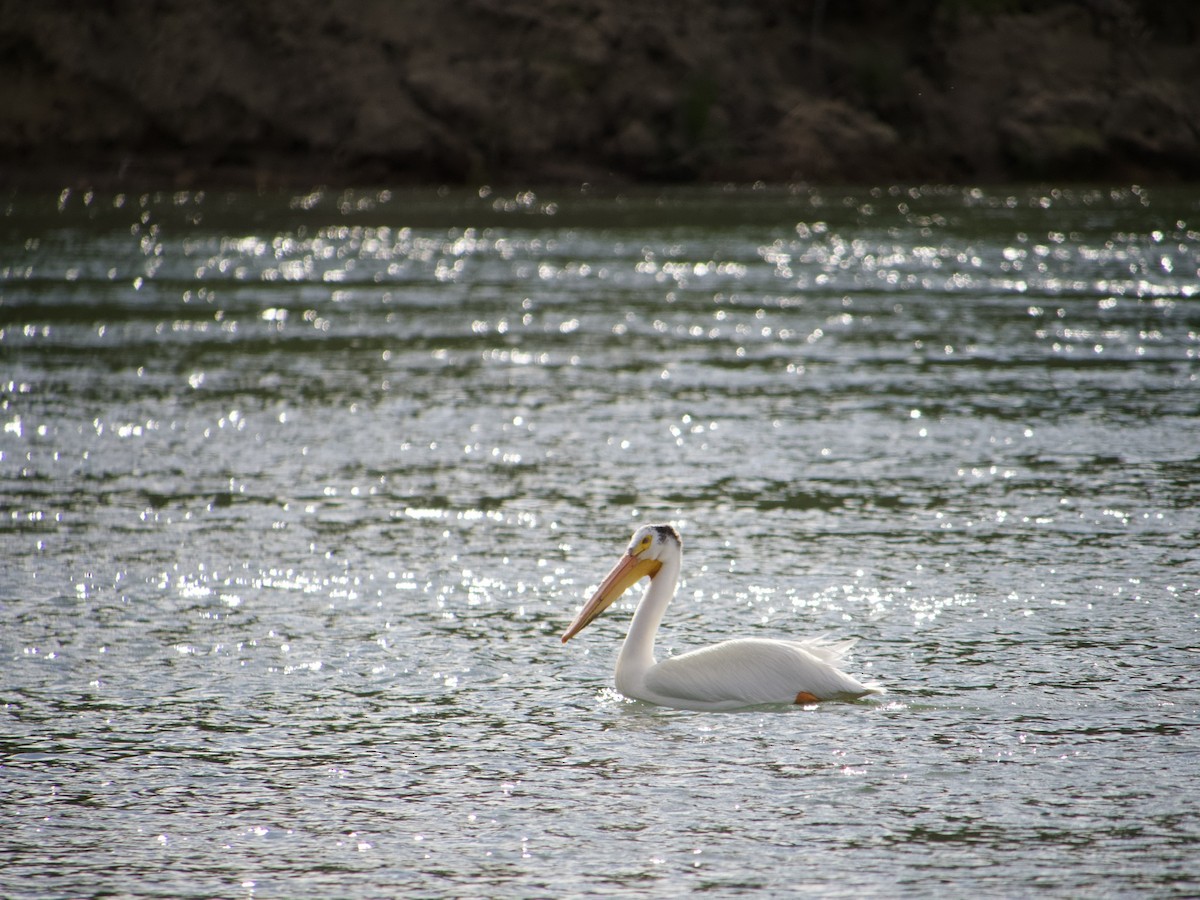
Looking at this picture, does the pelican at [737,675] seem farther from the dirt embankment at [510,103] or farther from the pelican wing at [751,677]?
the dirt embankment at [510,103]

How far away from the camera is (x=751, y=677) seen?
6.85m

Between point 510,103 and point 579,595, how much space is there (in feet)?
133

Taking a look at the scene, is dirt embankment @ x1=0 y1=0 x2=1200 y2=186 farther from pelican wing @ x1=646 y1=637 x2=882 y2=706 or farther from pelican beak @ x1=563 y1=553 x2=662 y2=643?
pelican wing @ x1=646 y1=637 x2=882 y2=706

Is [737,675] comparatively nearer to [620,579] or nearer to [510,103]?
[620,579]

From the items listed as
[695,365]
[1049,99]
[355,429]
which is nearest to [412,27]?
[1049,99]

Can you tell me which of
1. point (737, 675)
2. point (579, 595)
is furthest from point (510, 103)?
point (737, 675)

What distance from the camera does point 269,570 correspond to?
9.09m

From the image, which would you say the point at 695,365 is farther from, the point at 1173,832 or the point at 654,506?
the point at 1173,832

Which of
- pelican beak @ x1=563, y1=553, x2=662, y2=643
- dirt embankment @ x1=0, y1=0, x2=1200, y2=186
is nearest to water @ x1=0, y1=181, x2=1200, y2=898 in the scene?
pelican beak @ x1=563, y1=553, x2=662, y2=643

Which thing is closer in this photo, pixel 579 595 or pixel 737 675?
pixel 737 675

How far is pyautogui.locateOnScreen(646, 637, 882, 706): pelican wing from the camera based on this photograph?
686 centimetres

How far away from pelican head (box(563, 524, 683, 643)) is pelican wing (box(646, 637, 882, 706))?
57 cm

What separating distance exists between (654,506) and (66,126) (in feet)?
133

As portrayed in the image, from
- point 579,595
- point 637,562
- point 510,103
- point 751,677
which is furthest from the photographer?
point 510,103
